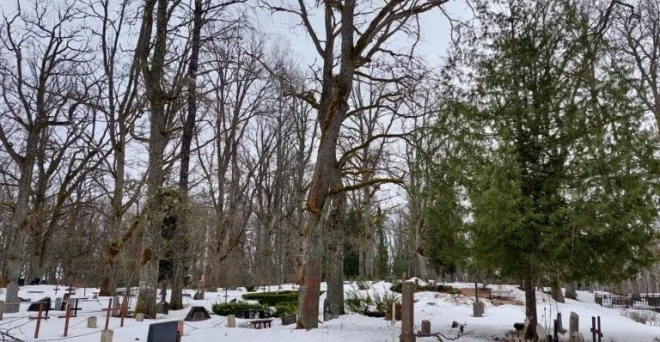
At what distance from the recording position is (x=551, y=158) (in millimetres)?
10203

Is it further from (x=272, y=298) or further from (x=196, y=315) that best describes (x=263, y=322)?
(x=272, y=298)

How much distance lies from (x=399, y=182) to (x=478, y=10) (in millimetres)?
4811

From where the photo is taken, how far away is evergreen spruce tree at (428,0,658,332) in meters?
8.91

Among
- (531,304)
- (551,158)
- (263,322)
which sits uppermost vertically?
(551,158)

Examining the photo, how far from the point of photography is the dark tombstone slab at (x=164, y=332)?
23.6 feet

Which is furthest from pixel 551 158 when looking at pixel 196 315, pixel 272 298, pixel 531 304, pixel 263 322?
pixel 272 298

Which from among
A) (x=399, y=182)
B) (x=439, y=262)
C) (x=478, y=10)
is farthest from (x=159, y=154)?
(x=439, y=262)

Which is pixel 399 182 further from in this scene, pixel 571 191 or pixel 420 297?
pixel 420 297

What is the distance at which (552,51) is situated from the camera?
10.9 meters

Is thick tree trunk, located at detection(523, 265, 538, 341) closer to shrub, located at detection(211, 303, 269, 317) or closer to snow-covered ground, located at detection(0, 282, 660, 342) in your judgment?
snow-covered ground, located at detection(0, 282, 660, 342)

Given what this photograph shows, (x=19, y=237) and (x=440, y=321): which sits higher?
(x=19, y=237)

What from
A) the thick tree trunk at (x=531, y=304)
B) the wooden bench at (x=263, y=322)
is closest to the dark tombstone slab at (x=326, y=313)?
the wooden bench at (x=263, y=322)

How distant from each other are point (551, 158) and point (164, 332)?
8547 mm

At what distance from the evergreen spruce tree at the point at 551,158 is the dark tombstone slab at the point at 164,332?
20.1ft
